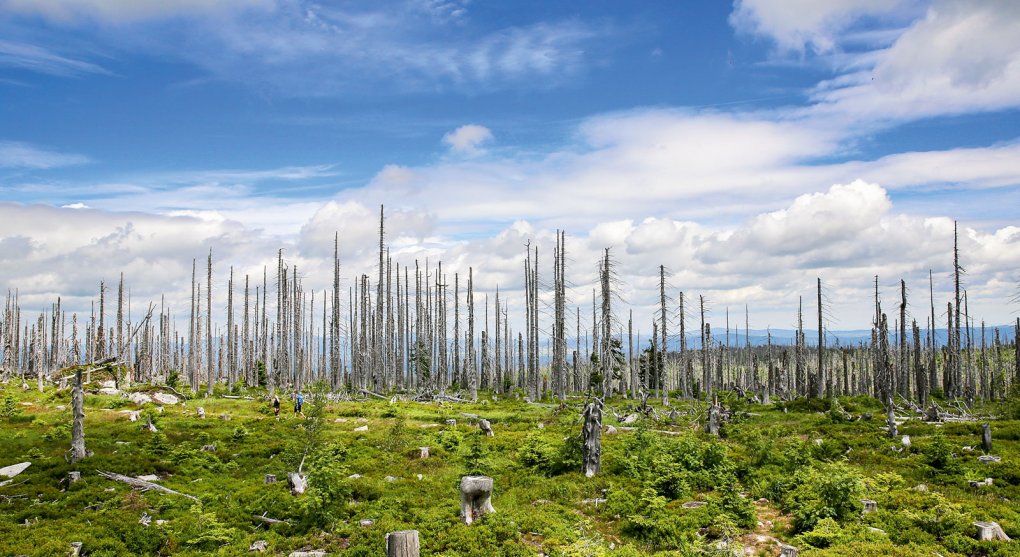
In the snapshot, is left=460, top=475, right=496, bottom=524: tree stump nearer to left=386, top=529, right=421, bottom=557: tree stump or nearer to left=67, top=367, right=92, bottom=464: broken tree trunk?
left=386, top=529, right=421, bottom=557: tree stump

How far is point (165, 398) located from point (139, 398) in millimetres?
2761

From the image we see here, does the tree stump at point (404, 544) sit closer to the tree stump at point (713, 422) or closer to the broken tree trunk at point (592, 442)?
the broken tree trunk at point (592, 442)

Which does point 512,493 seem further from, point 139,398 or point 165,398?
point 165,398

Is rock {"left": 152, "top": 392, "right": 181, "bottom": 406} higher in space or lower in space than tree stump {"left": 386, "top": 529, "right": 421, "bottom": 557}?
lower

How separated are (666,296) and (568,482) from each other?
3301 cm

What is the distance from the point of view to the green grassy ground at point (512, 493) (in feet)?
49.1

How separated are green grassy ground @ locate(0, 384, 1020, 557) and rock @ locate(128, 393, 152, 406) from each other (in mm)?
9764

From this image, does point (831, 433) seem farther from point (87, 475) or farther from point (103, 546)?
point (87, 475)

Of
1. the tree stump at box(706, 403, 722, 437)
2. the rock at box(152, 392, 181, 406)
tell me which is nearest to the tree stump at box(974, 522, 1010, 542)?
the tree stump at box(706, 403, 722, 437)

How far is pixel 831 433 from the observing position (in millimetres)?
30125

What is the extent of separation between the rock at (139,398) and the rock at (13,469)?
19899 mm

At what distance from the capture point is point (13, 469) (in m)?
21.0

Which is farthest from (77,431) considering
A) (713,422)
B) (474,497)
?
(713,422)

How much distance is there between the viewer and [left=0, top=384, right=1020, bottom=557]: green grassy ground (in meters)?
15.0
